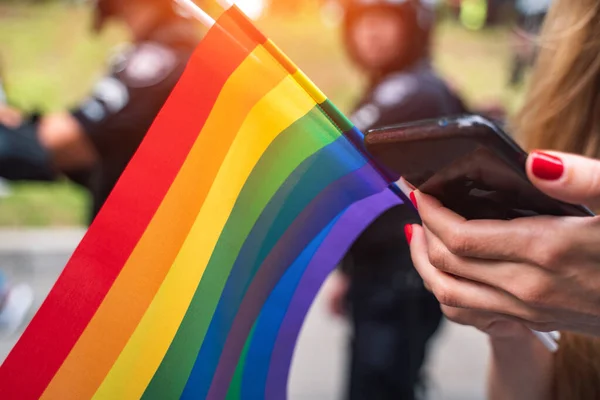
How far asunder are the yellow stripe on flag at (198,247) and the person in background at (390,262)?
114 cm

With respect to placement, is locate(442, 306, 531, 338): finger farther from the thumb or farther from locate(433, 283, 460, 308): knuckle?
the thumb

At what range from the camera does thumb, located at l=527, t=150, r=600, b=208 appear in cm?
43

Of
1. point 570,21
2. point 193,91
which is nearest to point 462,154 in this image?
point 193,91

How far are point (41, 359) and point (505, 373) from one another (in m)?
A: 0.56

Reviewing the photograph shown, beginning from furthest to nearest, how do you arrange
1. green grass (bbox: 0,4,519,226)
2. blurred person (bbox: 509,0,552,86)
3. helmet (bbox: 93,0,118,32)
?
green grass (bbox: 0,4,519,226)
blurred person (bbox: 509,0,552,86)
helmet (bbox: 93,0,118,32)

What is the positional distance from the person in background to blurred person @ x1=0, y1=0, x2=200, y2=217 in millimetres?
549

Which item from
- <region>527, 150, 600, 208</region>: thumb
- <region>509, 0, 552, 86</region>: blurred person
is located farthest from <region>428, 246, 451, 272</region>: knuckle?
<region>509, 0, 552, 86</region>: blurred person

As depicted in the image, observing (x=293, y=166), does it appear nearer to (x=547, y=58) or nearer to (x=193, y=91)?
(x=193, y=91)

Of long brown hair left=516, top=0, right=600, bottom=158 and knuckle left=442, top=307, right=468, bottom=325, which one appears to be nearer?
knuckle left=442, top=307, right=468, bottom=325

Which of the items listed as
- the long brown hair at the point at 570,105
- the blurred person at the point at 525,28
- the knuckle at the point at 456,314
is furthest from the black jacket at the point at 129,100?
the blurred person at the point at 525,28

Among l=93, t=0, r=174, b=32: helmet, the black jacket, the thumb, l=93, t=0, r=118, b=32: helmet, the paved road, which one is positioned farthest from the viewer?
the paved road

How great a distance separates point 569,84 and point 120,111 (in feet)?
3.59

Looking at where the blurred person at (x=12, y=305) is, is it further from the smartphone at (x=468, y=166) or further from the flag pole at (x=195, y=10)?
the smartphone at (x=468, y=166)

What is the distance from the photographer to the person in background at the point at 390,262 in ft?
5.85
